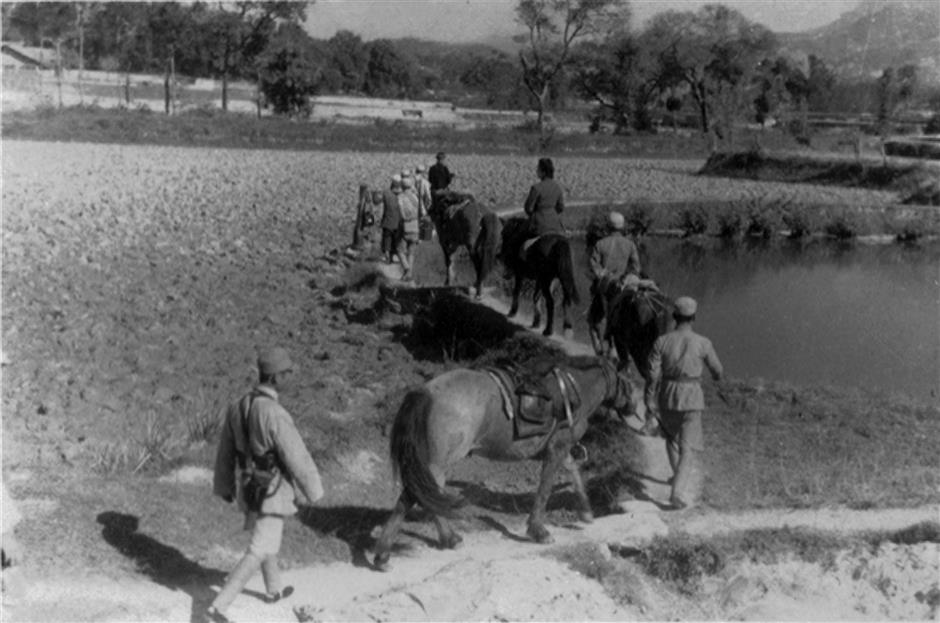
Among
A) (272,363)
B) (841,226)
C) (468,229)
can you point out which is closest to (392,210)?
(468,229)

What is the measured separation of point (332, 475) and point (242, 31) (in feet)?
140

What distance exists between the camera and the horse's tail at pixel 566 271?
558 inches

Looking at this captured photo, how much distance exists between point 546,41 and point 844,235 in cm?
1086

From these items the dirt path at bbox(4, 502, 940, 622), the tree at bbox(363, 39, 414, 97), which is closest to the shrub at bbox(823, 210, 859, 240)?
the dirt path at bbox(4, 502, 940, 622)

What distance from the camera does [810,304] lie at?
23.8 m

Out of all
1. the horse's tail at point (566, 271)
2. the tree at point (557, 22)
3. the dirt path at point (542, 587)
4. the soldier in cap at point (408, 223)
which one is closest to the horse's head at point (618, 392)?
the dirt path at point (542, 587)

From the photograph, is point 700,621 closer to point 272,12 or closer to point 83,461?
point 83,461

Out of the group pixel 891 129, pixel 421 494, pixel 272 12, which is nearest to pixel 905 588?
pixel 421 494

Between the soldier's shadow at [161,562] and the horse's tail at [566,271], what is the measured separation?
24.6ft

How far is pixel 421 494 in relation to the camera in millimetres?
7527

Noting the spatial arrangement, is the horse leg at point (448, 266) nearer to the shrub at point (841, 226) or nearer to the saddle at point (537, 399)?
the saddle at point (537, 399)

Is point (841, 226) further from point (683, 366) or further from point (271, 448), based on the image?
point (271, 448)

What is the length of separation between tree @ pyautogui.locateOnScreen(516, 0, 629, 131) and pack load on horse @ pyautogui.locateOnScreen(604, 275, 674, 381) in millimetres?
13872

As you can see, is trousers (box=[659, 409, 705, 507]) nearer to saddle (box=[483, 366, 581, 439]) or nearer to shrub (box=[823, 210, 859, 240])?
saddle (box=[483, 366, 581, 439])
